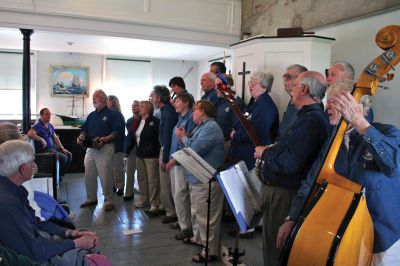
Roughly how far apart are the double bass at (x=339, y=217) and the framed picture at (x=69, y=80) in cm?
926

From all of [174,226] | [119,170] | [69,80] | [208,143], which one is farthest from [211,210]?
[69,80]

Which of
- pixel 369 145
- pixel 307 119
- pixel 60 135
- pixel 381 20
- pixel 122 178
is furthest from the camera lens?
pixel 60 135

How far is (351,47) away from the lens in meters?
3.89

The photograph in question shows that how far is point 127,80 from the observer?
9.99 metres

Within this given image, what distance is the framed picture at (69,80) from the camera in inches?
372

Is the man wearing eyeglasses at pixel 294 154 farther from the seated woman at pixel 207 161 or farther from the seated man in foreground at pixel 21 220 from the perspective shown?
the seated man in foreground at pixel 21 220

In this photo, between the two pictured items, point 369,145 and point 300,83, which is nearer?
point 369,145

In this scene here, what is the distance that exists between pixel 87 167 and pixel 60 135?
2.48 meters

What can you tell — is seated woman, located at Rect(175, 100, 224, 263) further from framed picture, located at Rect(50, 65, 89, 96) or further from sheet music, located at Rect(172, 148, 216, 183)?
framed picture, located at Rect(50, 65, 89, 96)

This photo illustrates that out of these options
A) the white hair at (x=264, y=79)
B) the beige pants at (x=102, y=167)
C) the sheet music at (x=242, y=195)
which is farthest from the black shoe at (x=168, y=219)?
the sheet music at (x=242, y=195)

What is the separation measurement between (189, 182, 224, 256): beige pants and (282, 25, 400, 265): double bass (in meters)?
1.63

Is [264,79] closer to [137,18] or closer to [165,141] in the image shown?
[165,141]

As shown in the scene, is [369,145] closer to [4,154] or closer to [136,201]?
[4,154]

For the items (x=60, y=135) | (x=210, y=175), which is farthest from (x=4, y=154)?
(x=60, y=135)
